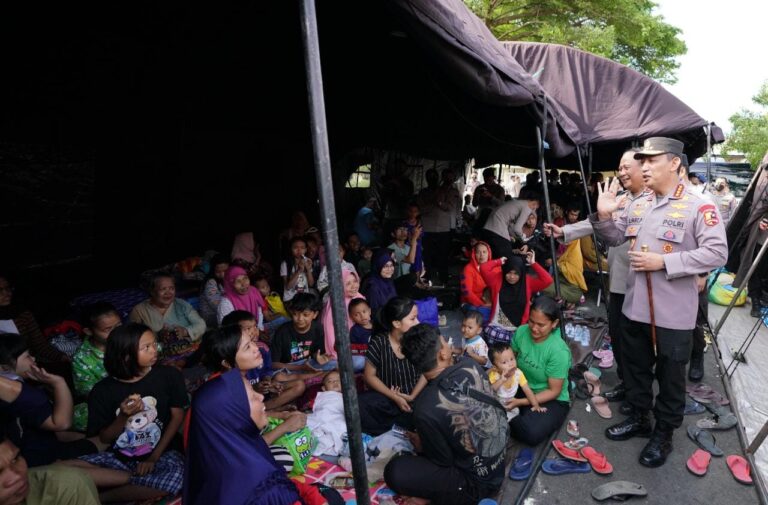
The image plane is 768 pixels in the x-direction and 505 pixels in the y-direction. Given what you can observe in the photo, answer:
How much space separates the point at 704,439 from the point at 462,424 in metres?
2.16

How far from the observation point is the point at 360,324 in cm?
414

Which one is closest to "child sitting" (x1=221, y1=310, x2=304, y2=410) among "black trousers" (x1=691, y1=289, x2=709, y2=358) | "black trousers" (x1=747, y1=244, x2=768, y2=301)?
"black trousers" (x1=691, y1=289, x2=709, y2=358)

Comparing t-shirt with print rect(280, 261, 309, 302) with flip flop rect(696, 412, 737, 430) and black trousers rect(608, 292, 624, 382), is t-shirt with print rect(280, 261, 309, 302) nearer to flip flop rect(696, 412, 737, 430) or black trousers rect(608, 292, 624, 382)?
black trousers rect(608, 292, 624, 382)

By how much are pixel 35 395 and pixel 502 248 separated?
5307mm

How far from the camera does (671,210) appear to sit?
9.59ft

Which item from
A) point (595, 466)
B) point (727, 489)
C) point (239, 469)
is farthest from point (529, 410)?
point (239, 469)

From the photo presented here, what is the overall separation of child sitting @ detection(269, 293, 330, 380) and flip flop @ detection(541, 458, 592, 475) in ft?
6.30

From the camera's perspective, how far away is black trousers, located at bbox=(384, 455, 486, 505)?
8.13 ft

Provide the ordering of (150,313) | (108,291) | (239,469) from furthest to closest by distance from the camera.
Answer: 1. (108,291)
2. (150,313)
3. (239,469)

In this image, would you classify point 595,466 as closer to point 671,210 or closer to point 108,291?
point 671,210

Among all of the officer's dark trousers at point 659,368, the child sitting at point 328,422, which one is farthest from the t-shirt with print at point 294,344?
the officer's dark trousers at point 659,368

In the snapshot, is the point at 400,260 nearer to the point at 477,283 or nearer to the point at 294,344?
the point at 477,283

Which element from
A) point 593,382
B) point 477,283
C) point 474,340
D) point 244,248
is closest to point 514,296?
point 477,283

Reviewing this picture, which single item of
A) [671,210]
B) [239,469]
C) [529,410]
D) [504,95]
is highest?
[504,95]
